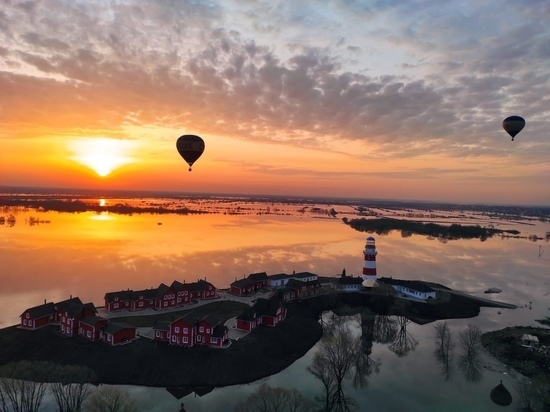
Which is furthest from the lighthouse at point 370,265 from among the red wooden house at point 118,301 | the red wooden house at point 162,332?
the red wooden house at point 118,301

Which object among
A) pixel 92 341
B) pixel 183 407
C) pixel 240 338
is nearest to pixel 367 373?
pixel 240 338

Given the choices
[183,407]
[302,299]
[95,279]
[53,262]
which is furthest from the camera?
[53,262]

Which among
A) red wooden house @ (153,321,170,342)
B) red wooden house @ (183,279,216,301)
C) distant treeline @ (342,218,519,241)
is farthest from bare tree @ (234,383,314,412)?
distant treeline @ (342,218,519,241)

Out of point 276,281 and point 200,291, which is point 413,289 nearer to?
point 276,281

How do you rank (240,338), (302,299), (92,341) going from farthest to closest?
(302,299), (240,338), (92,341)

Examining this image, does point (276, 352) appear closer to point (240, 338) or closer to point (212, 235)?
point (240, 338)

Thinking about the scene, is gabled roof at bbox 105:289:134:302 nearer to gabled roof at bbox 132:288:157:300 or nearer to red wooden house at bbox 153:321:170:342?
gabled roof at bbox 132:288:157:300
